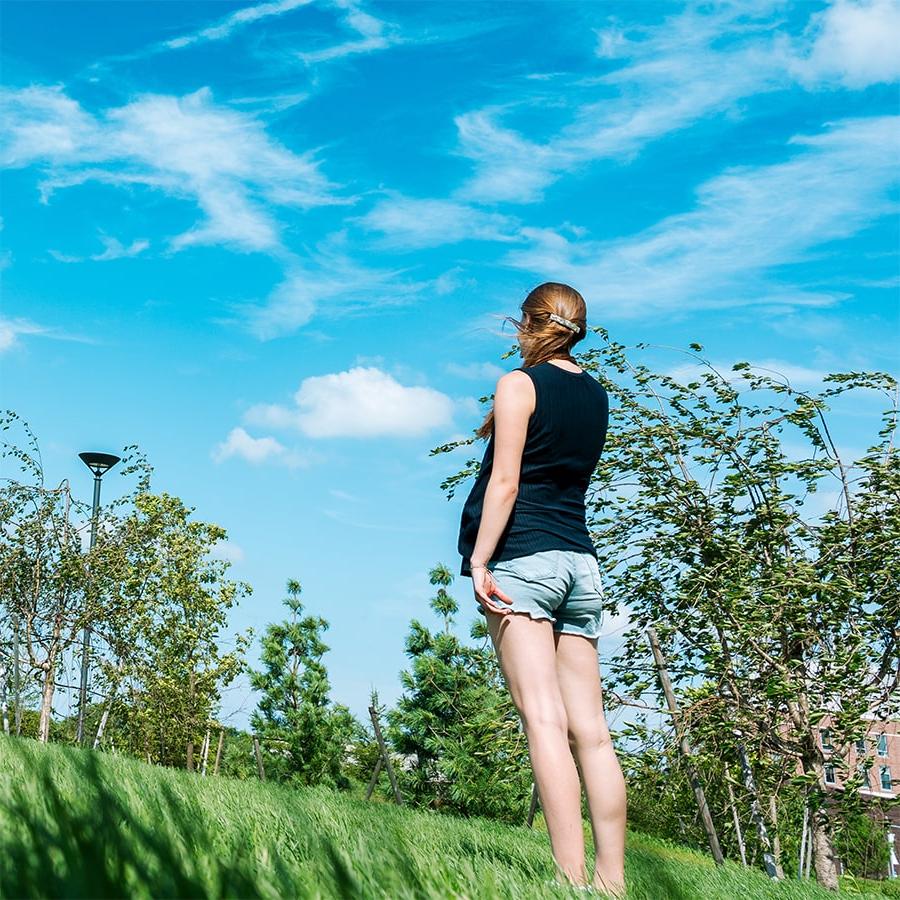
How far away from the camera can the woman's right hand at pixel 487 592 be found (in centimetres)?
279

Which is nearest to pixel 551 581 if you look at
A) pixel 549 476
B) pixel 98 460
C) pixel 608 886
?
pixel 549 476

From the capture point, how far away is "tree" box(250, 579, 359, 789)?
15328mm

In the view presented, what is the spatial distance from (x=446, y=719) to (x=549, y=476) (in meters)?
9.60

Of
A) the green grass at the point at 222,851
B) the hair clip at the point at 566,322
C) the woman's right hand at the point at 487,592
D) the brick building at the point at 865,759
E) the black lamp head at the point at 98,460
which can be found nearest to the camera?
the green grass at the point at 222,851

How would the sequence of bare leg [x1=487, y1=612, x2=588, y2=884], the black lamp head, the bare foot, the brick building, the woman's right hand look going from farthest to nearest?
1. the black lamp head
2. the brick building
3. the woman's right hand
4. bare leg [x1=487, y1=612, x2=588, y2=884]
5. the bare foot

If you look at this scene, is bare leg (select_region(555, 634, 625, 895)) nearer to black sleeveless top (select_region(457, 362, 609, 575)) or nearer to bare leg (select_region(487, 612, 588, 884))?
bare leg (select_region(487, 612, 588, 884))

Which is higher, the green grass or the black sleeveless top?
the black sleeveless top

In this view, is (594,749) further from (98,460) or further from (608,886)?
(98,460)

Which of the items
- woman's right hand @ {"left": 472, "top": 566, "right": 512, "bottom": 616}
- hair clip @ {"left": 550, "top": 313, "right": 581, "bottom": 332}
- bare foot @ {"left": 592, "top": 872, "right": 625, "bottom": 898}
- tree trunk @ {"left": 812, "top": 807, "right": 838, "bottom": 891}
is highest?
hair clip @ {"left": 550, "top": 313, "right": 581, "bottom": 332}

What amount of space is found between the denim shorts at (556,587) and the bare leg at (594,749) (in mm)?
55

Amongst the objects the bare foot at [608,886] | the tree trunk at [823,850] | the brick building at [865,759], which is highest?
the brick building at [865,759]

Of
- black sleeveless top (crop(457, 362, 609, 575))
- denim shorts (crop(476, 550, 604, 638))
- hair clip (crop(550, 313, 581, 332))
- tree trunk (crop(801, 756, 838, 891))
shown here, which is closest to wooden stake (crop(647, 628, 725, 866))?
tree trunk (crop(801, 756, 838, 891))

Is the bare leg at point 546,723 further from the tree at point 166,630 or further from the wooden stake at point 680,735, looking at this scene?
the tree at point 166,630

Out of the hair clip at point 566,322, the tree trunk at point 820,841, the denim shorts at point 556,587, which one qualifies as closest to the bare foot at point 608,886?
the denim shorts at point 556,587
